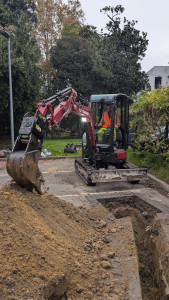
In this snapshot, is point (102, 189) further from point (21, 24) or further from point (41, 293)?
point (21, 24)

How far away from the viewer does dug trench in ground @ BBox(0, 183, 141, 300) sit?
3092 millimetres

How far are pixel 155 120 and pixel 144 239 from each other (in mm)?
6338

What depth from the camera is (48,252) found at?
3.60m

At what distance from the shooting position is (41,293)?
2.97m

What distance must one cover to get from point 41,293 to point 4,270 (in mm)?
499

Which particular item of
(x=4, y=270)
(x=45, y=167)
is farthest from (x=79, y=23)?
(x=4, y=270)

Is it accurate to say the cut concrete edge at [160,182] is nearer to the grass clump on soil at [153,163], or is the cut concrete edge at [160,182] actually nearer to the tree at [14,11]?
the grass clump on soil at [153,163]

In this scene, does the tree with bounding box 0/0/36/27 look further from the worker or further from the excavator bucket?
the excavator bucket

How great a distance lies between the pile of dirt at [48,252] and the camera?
3062 millimetres

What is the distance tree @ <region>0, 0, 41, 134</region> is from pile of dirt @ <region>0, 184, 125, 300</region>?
12824 millimetres

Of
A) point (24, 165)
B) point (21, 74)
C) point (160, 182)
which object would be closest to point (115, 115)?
point (160, 182)

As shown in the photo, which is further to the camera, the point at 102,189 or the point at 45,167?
the point at 45,167

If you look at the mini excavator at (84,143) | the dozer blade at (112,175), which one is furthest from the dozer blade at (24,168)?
the dozer blade at (112,175)

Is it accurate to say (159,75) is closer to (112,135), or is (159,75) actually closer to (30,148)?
(112,135)
